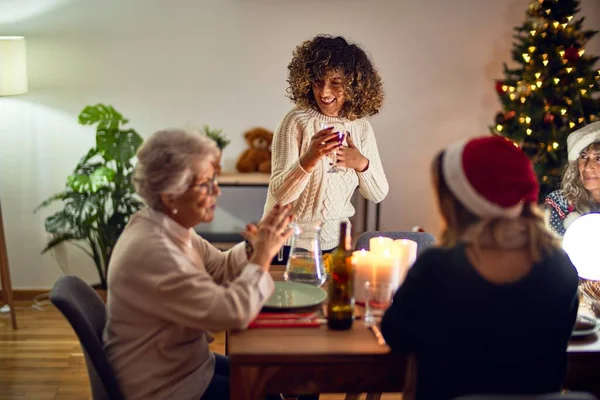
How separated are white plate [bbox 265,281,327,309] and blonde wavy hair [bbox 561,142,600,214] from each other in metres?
1.24

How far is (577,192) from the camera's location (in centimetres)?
312

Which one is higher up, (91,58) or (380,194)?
(91,58)

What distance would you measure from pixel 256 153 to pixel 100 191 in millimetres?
977

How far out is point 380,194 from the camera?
10.1 feet

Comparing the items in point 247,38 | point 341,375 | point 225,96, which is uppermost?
point 247,38

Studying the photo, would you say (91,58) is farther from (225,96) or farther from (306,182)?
(306,182)

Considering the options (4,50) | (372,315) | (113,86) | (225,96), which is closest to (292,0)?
(225,96)

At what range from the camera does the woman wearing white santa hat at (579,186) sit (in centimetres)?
308

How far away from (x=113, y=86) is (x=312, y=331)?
3.23 metres

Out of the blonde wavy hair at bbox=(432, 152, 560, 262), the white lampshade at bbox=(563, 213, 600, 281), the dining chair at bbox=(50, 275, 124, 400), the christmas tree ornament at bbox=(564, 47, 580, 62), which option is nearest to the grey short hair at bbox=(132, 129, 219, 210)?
the dining chair at bbox=(50, 275, 124, 400)

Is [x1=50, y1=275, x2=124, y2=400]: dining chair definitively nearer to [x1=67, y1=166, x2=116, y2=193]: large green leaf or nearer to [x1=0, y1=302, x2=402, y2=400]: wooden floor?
[x1=0, y1=302, x2=402, y2=400]: wooden floor

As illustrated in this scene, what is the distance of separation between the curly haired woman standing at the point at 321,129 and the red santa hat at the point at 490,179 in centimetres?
107

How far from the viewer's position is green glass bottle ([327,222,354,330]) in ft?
7.09

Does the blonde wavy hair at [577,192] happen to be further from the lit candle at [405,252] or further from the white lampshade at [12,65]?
the white lampshade at [12,65]
